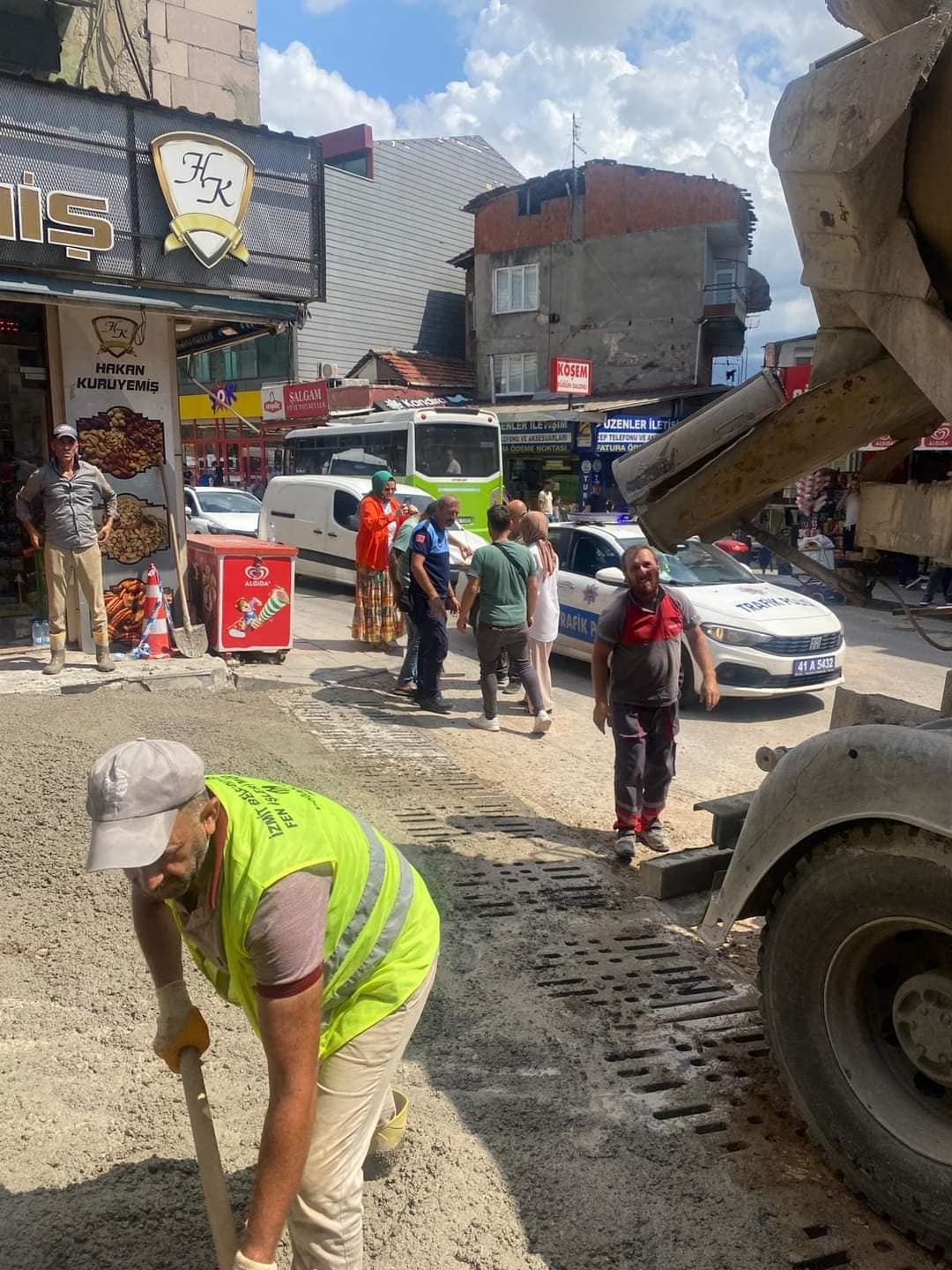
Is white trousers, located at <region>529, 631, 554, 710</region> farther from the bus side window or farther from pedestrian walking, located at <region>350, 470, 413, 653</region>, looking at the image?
the bus side window

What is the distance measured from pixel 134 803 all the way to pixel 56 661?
22.4 feet

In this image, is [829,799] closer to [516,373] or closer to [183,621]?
[183,621]

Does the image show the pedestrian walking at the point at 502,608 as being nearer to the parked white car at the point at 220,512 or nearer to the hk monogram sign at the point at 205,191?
the hk monogram sign at the point at 205,191

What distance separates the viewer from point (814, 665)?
895 centimetres

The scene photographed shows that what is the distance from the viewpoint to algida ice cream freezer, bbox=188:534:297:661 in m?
9.33

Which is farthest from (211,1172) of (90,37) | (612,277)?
(612,277)

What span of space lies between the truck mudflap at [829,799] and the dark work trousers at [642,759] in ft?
7.33

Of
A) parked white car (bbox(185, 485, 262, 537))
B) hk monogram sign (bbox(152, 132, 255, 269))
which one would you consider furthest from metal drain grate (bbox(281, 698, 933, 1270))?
parked white car (bbox(185, 485, 262, 537))

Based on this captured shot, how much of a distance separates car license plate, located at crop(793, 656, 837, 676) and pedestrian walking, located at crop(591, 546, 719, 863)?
3.54 m

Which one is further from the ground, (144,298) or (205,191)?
(205,191)

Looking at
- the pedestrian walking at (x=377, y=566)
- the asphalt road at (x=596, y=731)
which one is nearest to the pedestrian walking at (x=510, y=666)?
the asphalt road at (x=596, y=731)

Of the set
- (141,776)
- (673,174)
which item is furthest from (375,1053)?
(673,174)

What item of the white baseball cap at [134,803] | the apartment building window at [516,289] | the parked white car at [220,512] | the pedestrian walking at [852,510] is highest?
the apartment building window at [516,289]

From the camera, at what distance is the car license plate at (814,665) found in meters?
8.87
